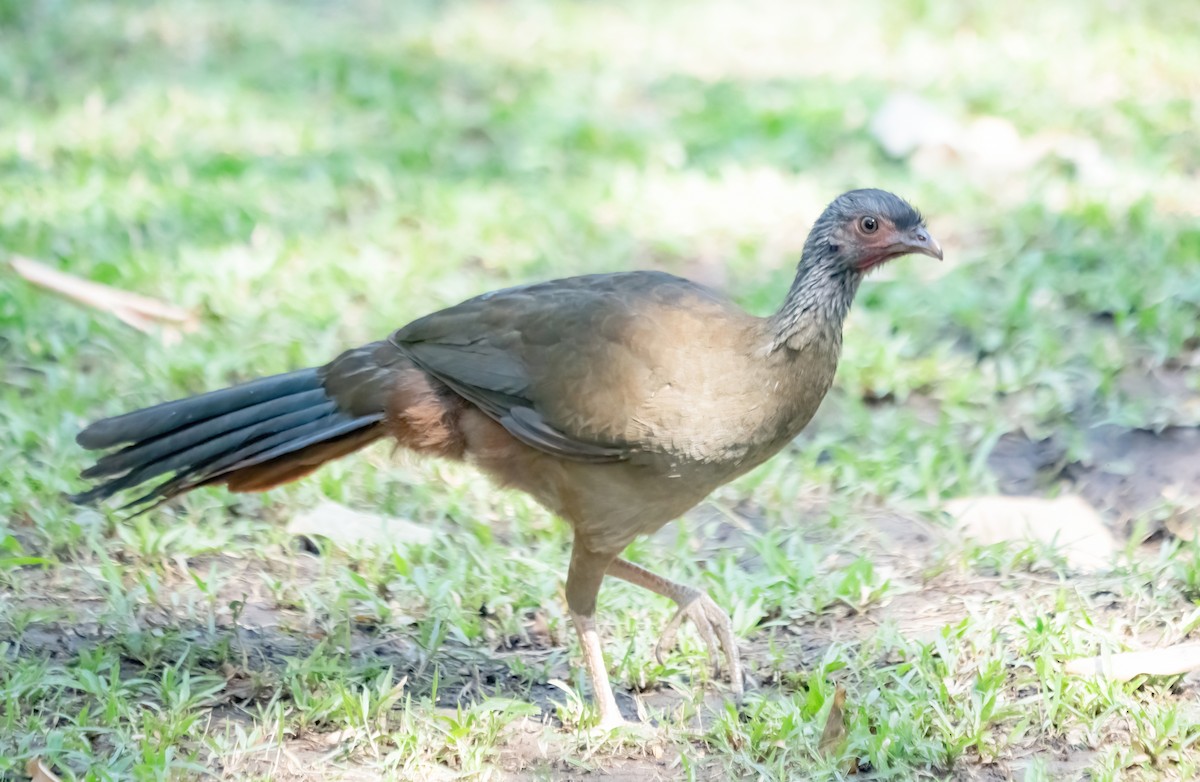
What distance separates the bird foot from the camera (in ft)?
12.4

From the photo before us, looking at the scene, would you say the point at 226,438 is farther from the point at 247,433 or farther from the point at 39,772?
the point at 39,772

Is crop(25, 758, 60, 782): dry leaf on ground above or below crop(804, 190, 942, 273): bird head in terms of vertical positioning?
below

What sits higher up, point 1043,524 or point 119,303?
point 1043,524

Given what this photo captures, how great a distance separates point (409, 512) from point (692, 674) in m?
1.29

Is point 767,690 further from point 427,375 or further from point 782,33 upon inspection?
point 782,33

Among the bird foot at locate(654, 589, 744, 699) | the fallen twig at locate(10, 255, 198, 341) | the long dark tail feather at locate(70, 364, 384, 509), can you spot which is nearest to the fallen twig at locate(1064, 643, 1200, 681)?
the bird foot at locate(654, 589, 744, 699)

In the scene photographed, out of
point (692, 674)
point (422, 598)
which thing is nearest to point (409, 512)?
point (422, 598)

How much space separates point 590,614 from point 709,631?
0.36 m

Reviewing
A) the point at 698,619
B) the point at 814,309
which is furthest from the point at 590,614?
the point at 814,309

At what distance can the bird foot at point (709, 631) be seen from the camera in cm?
376

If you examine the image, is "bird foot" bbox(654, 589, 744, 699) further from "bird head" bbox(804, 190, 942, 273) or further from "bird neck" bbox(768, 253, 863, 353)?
"bird head" bbox(804, 190, 942, 273)

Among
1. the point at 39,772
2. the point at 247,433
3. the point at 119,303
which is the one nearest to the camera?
the point at 39,772

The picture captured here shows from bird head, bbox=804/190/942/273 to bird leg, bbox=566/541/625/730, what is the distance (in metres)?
1.01

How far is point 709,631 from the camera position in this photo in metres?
3.82
